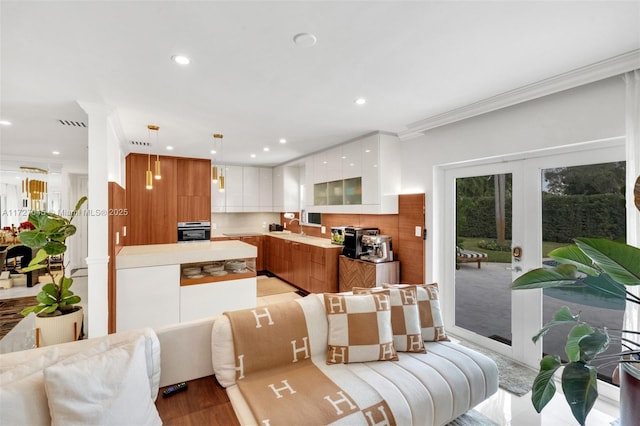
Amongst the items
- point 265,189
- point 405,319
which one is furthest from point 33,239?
point 265,189

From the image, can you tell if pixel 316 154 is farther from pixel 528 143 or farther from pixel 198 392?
pixel 198 392

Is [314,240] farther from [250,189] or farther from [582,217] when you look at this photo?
[582,217]

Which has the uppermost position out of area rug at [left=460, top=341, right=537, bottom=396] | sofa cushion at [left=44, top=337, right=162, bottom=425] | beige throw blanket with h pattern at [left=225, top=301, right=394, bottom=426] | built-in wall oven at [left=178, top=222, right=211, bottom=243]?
built-in wall oven at [left=178, top=222, right=211, bottom=243]

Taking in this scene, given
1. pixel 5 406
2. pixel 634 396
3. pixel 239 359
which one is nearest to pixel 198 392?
pixel 239 359

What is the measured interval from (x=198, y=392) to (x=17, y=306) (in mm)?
4619

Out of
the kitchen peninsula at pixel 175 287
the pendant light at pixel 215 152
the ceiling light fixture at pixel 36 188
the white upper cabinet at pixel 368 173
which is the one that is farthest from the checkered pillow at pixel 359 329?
the ceiling light fixture at pixel 36 188

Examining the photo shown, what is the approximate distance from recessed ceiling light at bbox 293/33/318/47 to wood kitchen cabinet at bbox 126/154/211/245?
4.47m

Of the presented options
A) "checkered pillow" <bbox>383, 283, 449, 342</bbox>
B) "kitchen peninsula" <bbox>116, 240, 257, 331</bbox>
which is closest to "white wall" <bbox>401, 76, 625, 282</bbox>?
"checkered pillow" <bbox>383, 283, 449, 342</bbox>

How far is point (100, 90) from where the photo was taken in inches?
95.7

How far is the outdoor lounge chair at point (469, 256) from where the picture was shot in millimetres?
3221

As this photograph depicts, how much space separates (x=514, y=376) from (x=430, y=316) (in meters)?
1.10

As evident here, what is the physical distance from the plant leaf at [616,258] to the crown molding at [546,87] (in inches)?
63.4

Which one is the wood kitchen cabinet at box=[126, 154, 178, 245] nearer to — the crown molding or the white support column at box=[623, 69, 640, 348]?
the crown molding

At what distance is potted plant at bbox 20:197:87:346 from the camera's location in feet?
7.41
